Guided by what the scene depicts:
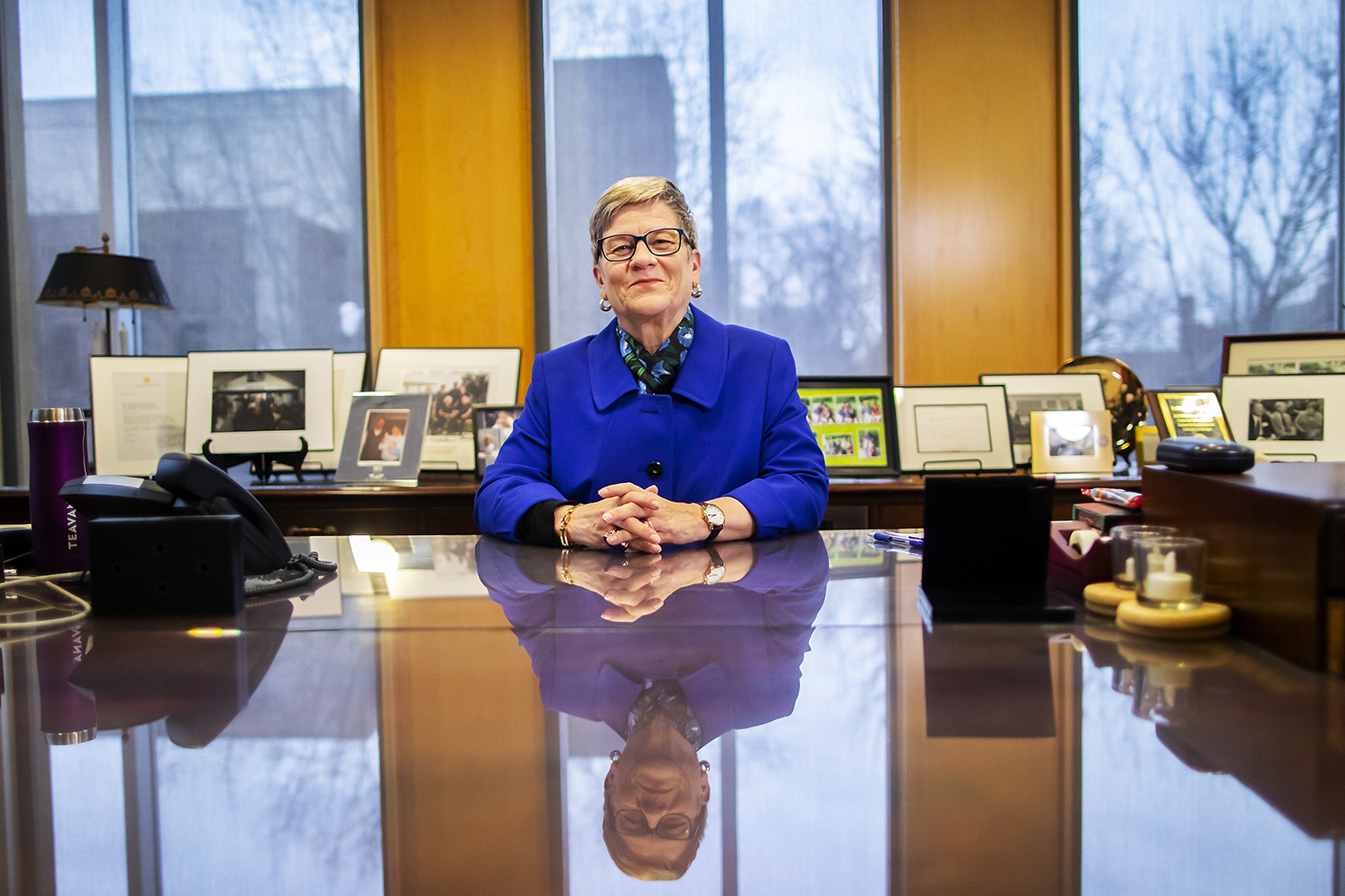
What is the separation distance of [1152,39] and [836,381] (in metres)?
2.47

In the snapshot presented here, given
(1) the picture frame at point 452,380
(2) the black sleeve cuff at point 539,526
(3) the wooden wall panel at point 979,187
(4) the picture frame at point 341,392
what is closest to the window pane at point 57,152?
(4) the picture frame at point 341,392

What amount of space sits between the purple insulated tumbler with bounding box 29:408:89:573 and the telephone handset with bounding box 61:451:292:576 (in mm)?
68

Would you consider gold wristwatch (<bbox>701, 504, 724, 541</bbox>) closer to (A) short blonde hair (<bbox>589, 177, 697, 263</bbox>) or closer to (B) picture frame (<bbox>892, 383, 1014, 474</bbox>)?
(A) short blonde hair (<bbox>589, 177, 697, 263</bbox>)

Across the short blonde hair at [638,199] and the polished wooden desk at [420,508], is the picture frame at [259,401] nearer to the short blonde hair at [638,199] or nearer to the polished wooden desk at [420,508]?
the polished wooden desk at [420,508]

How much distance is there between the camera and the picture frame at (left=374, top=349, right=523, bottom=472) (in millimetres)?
3230

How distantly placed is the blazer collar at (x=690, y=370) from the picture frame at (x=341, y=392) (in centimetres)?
183

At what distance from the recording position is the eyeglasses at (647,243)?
172 cm

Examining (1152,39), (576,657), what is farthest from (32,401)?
(1152,39)

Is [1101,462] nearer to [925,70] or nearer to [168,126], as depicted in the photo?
[925,70]

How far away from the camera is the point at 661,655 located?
74cm

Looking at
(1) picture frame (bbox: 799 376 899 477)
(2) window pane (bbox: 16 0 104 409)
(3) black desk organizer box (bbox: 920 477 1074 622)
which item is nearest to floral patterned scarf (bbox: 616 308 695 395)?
(3) black desk organizer box (bbox: 920 477 1074 622)

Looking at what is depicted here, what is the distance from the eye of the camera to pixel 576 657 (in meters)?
0.74

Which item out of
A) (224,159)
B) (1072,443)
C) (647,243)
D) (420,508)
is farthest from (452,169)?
(1072,443)

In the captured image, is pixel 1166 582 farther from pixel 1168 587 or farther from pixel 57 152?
pixel 57 152
